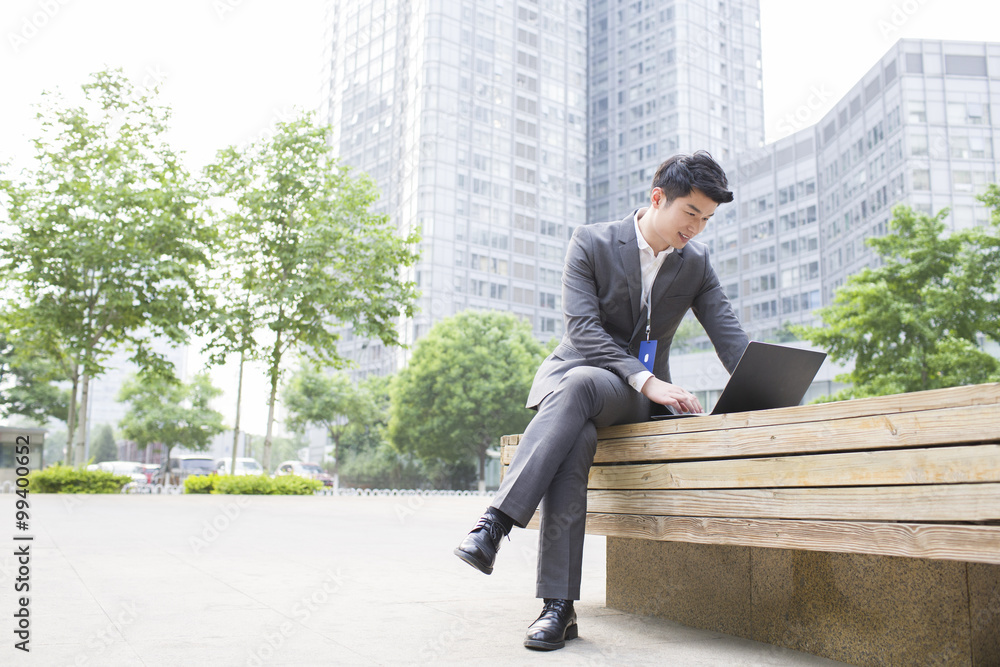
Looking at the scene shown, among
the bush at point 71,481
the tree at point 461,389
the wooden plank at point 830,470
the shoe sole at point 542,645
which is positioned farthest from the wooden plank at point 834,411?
the tree at point 461,389

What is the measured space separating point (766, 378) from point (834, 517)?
2.41ft

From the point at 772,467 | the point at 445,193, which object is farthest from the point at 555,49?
the point at 772,467

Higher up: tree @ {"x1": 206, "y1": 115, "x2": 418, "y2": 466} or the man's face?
tree @ {"x1": 206, "y1": 115, "x2": 418, "y2": 466}

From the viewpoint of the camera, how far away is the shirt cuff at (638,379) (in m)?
2.92

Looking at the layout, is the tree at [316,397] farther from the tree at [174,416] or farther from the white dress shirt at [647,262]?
the white dress shirt at [647,262]

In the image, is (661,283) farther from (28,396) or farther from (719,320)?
(28,396)

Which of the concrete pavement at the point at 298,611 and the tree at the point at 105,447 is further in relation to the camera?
the tree at the point at 105,447

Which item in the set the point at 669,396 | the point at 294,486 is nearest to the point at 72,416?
the point at 294,486

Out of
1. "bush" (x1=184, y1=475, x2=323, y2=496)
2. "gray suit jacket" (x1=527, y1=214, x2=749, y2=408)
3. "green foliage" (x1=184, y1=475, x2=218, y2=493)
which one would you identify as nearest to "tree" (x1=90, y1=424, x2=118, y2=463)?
"green foliage" (x1=184, y1=475, x2=218, y2=493)

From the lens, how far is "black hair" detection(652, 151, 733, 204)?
3.04 metres

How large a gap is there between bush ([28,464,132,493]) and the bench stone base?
16714 millimetres

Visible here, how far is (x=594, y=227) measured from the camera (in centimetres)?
342

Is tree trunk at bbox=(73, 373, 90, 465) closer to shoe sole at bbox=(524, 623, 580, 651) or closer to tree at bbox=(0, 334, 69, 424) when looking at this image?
shoe sole at bbox=(524, 623, 580, 651)

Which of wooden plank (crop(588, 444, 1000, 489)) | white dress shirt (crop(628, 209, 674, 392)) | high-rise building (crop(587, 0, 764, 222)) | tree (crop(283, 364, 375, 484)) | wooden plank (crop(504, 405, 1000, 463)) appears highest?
high-rise building (crop(587, 0, 764, 222))
